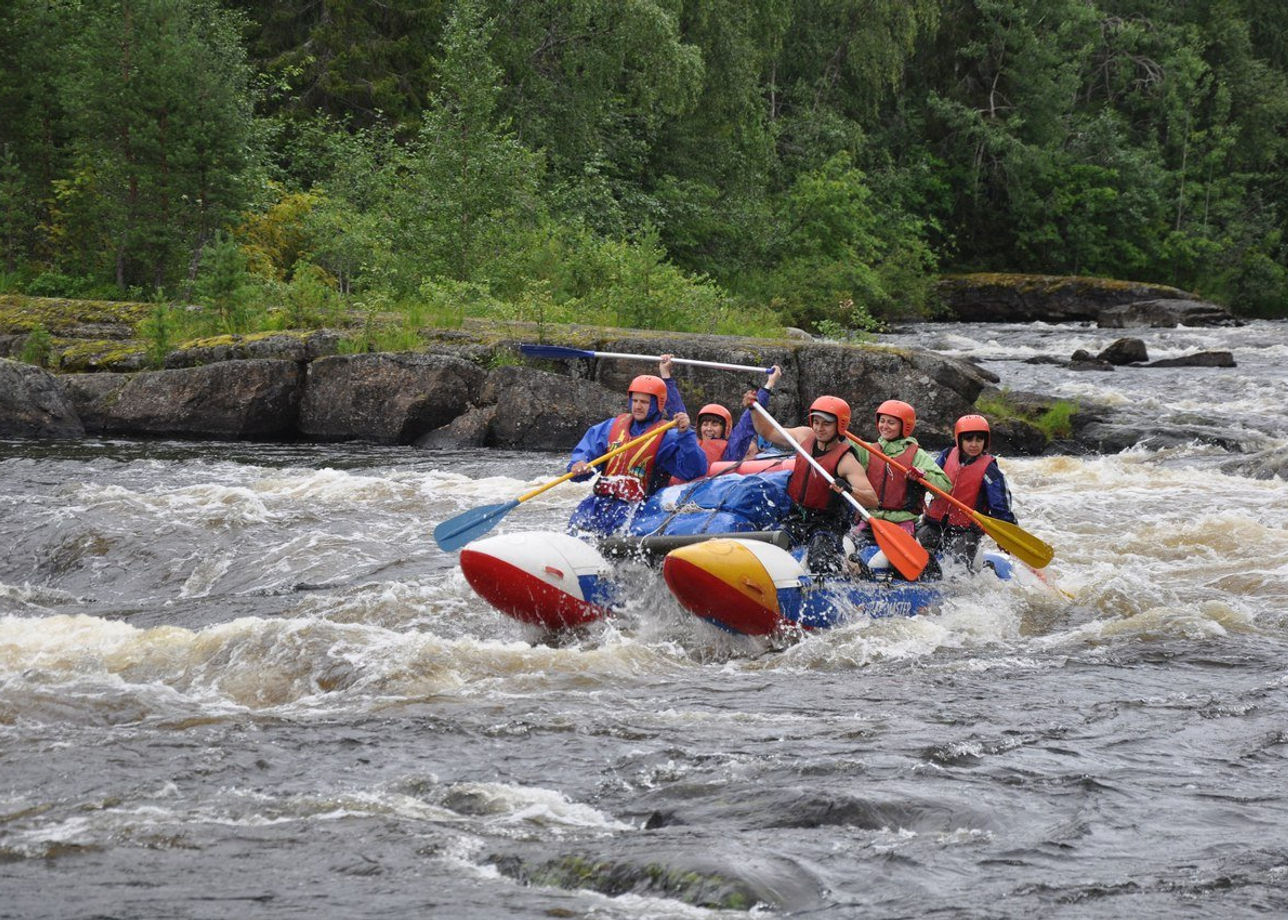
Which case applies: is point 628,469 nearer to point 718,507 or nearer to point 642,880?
point 718,507

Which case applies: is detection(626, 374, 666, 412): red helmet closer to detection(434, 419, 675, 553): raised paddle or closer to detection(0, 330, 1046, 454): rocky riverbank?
detection(434, 419, 675, 553): raised paddle

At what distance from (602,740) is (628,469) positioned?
10.2 ft

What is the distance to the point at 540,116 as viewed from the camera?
2433cm

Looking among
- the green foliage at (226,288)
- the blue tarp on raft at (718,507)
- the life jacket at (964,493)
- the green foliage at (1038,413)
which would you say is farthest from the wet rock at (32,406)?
the life jacket at (964,493)

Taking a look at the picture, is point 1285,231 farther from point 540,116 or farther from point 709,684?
point 709,684

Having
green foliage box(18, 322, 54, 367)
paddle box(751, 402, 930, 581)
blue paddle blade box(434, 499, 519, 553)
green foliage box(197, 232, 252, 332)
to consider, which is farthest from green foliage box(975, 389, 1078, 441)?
green foliage box(18, 322, 54, 367)

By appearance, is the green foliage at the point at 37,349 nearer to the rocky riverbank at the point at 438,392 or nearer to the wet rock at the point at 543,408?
the rocky riverbank at the point at 438,392

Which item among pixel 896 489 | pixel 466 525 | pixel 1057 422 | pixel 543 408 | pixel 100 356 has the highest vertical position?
pixel 896 489

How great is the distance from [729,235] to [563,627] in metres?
19.3

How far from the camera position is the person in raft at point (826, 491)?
25.7 ft

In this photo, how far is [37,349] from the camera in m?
14.7

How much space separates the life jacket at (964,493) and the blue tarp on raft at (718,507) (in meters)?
0.85

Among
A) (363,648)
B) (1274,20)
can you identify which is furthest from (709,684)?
(1274,20)

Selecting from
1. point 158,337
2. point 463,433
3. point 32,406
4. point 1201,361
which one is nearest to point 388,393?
point 463,433
